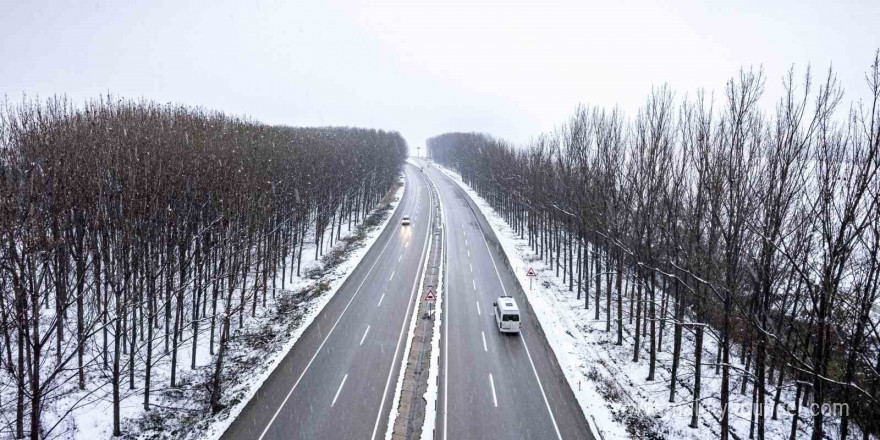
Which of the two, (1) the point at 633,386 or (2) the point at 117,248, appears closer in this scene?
(2) the point at 117,248

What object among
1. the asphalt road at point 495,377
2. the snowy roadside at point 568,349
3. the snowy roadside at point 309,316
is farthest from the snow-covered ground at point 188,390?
the snowy roadside at point 568,349

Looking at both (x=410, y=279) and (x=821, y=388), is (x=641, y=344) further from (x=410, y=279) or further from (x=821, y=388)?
(x=410, y=279)

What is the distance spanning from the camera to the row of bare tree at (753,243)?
1115 cm

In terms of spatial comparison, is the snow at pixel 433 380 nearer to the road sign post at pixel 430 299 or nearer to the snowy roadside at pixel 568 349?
the road sign post at pixel 430 299

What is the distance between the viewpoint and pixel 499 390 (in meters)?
22.0

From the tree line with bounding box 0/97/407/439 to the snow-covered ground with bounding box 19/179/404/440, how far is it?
0.46m

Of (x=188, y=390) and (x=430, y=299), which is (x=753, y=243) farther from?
→ (x=188, y=390)

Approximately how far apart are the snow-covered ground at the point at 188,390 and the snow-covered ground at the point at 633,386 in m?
16.9

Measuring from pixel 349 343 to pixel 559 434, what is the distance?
14048 millimetres

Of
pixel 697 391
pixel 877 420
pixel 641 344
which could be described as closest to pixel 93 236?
pixel 697 391

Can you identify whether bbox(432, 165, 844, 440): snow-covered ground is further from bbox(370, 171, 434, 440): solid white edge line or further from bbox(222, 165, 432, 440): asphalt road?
bbox(222, 165, 432, 440): asphalt road

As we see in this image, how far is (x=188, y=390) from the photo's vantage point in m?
22.1

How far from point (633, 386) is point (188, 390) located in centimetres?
2356

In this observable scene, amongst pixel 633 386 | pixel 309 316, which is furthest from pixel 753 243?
pixel 309 316
